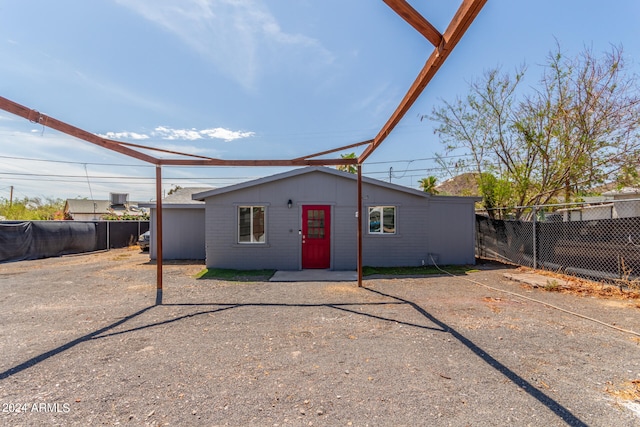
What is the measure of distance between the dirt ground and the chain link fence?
4.50ft

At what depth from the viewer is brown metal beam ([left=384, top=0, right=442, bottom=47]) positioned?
2.42 m

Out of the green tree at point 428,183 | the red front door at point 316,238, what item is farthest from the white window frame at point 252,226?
the green tree at point 428,183

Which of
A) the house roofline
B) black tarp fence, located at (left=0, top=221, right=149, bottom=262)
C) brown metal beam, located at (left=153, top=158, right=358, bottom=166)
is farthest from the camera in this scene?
black tarp fence, located at (left=0, top=221, right=149, bottom=262)

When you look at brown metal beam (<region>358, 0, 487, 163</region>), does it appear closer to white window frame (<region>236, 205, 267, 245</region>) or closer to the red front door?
the red front door

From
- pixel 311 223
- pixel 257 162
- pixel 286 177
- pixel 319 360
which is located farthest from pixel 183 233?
pixel 319 360

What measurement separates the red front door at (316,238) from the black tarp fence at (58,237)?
11.5m

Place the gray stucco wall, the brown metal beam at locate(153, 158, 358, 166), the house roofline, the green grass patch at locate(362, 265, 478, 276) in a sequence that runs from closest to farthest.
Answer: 1. the brown metal beam at locate(153, 158, 358, 166)
2. the green grass patch at locate(362, 265, 478, 276)
3. the house roofline
4. the gray stucco wall

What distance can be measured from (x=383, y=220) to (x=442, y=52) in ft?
24.3

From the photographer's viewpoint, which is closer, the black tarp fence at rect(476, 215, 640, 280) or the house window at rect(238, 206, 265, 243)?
the black tarp fence at rect(476, 215, 640, 280)

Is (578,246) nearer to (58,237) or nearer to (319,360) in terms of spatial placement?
(319,360)

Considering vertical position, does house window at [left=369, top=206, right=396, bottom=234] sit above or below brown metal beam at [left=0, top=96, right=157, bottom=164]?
below

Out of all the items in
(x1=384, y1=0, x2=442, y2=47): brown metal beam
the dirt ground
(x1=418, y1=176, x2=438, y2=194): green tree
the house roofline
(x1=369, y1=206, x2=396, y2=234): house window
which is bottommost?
the dirt ground

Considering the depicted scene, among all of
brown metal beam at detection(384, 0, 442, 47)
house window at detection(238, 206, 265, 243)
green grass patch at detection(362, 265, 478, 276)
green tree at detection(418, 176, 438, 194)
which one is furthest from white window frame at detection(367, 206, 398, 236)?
green tree at detection(418, 176, 438, 194)

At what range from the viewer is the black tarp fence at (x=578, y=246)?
6.23 meters
